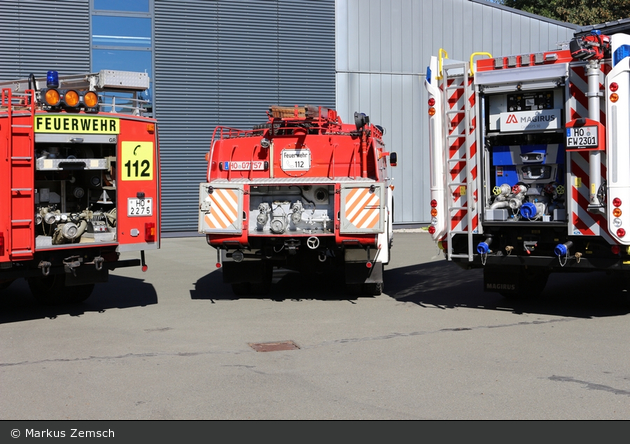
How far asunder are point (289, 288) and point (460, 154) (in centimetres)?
391

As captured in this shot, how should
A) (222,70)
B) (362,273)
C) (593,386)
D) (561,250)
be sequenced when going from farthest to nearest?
(222,70)
(362,273)
(561,250)
(593,386)

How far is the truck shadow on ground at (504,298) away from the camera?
977cm

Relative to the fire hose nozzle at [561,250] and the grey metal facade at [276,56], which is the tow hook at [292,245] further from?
the grey metal facade at [276,56]

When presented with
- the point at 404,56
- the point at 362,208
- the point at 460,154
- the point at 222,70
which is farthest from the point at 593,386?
Result: the point at 404,56

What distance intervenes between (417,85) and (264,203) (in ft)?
46.6

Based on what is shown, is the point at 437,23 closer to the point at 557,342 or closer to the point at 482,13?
the point at 482,13

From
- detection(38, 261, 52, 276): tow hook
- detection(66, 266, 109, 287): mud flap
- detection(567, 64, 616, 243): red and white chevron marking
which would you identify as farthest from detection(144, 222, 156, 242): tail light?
detection(567, 64, 616, 243): red and white chevron marking

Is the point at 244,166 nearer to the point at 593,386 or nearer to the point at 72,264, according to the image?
the point at 72,264

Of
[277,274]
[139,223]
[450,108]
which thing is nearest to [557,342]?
[450,108]

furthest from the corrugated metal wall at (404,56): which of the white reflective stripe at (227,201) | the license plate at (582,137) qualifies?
the license plate at (582,137)

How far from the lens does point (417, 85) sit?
23562mm

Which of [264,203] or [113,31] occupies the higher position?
[113,31]

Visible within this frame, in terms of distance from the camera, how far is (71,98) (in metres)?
9.24

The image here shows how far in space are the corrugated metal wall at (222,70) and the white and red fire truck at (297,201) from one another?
1015cm
